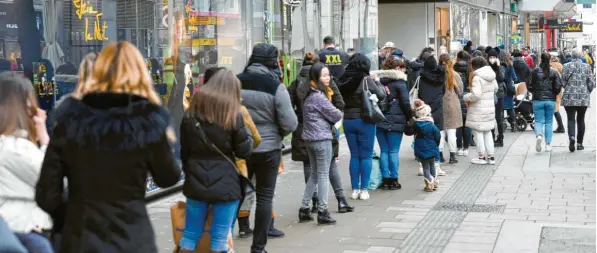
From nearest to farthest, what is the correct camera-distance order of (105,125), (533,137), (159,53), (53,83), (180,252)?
(105,125) < (180,252) < (53,83) < (159,53) < (533,137)

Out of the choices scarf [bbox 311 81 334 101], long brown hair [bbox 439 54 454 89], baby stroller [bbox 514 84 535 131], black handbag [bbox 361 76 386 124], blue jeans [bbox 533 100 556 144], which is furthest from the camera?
→ baby stroller [bbox 514 84 535 131]

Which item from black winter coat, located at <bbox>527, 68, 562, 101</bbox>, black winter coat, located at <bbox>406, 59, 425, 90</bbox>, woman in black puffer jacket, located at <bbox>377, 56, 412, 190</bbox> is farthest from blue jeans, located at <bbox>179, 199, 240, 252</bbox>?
black winter coat, located at <bbox>527, 68, 562, 101</bbox>

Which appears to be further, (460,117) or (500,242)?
(460,117)

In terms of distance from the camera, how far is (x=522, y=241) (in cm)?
861

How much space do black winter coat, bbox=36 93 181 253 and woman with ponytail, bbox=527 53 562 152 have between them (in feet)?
40.9

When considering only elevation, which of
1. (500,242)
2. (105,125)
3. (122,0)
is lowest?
(500,242)

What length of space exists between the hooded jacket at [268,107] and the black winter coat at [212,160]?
3.73ft

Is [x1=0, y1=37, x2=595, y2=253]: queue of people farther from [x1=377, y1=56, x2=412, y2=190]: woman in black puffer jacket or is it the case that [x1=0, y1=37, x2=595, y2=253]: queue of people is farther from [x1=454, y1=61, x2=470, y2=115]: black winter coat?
[x1=454, y1=61, x2=470, y2=115]: black winter coat

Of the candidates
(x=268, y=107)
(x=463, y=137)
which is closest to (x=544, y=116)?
(x=463, y=137)

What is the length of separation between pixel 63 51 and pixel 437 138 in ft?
15.3

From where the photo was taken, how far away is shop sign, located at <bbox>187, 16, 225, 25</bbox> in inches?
492

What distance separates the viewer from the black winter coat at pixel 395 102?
38.4 ft

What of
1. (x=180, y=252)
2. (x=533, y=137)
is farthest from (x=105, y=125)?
(x=533, y=137)

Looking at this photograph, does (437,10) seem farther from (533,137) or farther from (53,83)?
(53,83)
